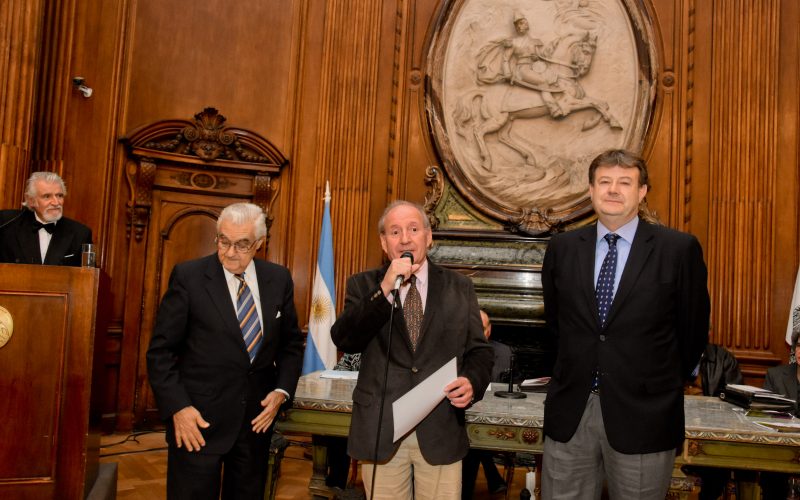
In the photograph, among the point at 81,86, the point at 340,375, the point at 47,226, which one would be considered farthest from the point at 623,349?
the point at 81,86

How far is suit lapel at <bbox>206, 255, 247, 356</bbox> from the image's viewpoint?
2.34m

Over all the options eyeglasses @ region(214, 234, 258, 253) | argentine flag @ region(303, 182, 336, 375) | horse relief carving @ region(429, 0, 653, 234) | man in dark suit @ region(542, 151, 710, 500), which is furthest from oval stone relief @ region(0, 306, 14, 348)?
horse relief carving @ region(429, 0, 653, 234)

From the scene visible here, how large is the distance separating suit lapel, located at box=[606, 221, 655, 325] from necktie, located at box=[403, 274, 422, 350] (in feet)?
2.00

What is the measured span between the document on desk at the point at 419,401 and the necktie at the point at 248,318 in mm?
640

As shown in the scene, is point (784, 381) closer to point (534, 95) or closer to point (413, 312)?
point (534, 95)

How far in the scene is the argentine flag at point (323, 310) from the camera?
5422mm

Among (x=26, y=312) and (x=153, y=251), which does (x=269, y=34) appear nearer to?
(x=153, y=251)

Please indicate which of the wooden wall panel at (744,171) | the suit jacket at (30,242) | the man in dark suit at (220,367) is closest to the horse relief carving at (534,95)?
the wooden wall panel at (744,171)

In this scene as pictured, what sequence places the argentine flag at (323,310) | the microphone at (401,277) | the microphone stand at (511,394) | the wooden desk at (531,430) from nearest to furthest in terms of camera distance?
1. the microphone at (401,277)
2. the wooden desk at (531,430)
3. the microphone stand at (511,394)
4. the argentine flag at (323,310)

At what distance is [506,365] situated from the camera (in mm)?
4367

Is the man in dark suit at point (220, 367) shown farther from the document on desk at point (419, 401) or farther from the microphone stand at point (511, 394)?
the microphone stand at point (511, 394)

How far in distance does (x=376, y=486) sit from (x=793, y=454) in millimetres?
1706

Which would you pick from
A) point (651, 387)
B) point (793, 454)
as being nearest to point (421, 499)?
point (651, 387)

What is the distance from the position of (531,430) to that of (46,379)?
1.92 metres
